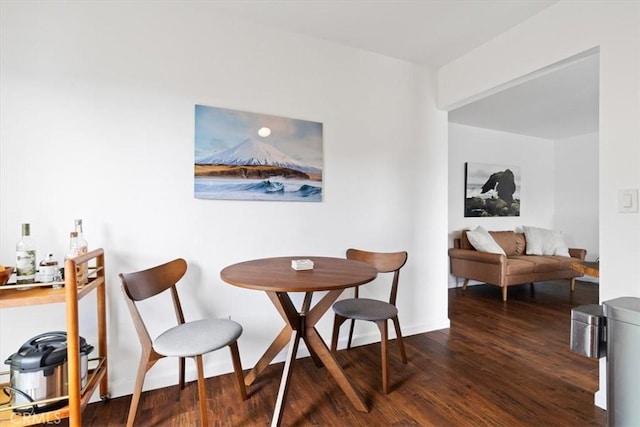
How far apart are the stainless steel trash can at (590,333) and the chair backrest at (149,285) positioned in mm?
2231

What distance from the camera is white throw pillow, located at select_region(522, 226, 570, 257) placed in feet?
15.9

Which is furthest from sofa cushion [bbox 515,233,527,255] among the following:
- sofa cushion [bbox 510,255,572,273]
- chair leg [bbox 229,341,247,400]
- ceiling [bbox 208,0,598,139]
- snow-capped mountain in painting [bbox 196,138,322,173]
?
chair leg [bbox 229,341,247,400]

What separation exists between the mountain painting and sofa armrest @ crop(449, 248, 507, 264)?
2891 mm

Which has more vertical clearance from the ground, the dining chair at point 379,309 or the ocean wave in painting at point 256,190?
the ocean wave in painting at point 256,190

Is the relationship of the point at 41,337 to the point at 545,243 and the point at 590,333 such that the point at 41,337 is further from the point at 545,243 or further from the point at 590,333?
the point at 545,243

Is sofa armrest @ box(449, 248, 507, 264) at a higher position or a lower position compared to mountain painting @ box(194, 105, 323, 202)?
lower

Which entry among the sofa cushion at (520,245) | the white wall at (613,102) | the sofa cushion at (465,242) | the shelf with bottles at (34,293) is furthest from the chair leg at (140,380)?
the sofa cushion at (520,245)

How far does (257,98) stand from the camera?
2.30 metres

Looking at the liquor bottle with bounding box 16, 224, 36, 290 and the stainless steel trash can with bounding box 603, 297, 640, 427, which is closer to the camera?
the stainless steel trash can with bounding box 603, 297, 640, 427

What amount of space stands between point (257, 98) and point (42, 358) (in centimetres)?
199

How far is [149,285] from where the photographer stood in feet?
5.47

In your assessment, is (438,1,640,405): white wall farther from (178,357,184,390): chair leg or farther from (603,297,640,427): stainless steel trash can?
(178,357,184,390): chair leg

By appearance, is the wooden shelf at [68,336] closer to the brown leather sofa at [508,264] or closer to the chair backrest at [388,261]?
the chair backrest at [388,261]

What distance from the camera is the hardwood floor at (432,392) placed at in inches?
66.7
